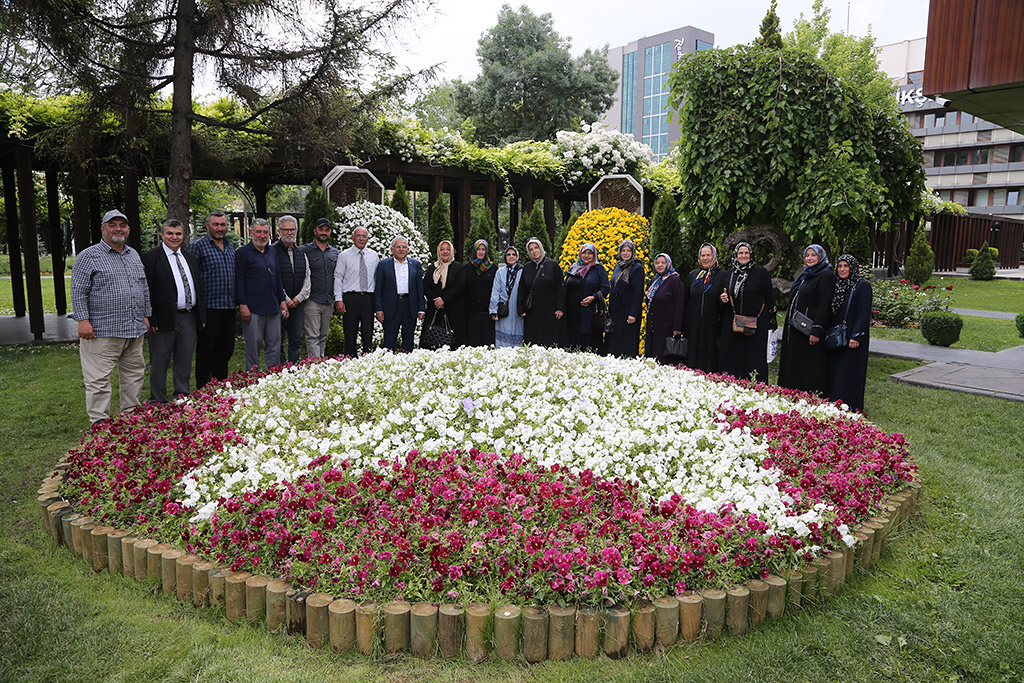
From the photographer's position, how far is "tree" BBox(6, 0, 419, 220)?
7.58 metres

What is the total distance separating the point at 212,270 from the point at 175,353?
0.82m

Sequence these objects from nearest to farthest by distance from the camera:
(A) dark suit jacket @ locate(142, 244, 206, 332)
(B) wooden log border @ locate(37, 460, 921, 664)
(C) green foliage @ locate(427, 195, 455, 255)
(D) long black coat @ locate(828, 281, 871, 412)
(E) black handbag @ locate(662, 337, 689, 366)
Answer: (B) wooden log border @ locate(37, 460, 921, 664)
(A) dark suit jacket @ locate(142, 244, 206, 332)
(D) long black coat @ locate(828, 281, 871, 412)
(E) black handbag @ locate(662, 337, 689, 366)
(C) green foliage @ locate(427, 195, 455, 255)

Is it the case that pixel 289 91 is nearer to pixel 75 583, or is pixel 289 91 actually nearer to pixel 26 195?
pixel 26 195

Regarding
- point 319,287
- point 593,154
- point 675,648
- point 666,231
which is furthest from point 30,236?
point 675,648

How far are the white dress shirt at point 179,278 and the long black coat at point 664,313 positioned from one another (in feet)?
14.9

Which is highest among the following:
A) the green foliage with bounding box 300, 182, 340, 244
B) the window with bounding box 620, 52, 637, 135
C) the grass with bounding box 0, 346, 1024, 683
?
the window with bounding box 620, 52, 637, 135

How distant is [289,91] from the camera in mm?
8266

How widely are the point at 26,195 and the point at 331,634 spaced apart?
1090 centimetres

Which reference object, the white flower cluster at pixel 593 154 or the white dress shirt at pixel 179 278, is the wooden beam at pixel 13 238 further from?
the white flower cluster at pixel 593 154

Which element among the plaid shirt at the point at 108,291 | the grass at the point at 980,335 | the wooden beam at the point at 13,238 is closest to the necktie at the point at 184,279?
the plaid shirt at the point at 108,291

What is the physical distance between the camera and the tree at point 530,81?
2716cm

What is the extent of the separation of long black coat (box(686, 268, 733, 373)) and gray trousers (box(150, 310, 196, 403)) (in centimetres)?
484

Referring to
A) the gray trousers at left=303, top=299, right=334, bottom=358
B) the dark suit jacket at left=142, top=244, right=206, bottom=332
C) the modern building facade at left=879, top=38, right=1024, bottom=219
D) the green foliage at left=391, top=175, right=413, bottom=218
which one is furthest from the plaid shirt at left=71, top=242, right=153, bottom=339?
the modern building facade at left=879, top=38, right=1024, bottom=219

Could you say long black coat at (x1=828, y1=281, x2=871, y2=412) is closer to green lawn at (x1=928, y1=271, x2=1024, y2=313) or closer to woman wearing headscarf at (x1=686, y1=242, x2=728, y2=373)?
woman wearing headscarf at (x1=686, y1=242, x2=728, y2=373)
